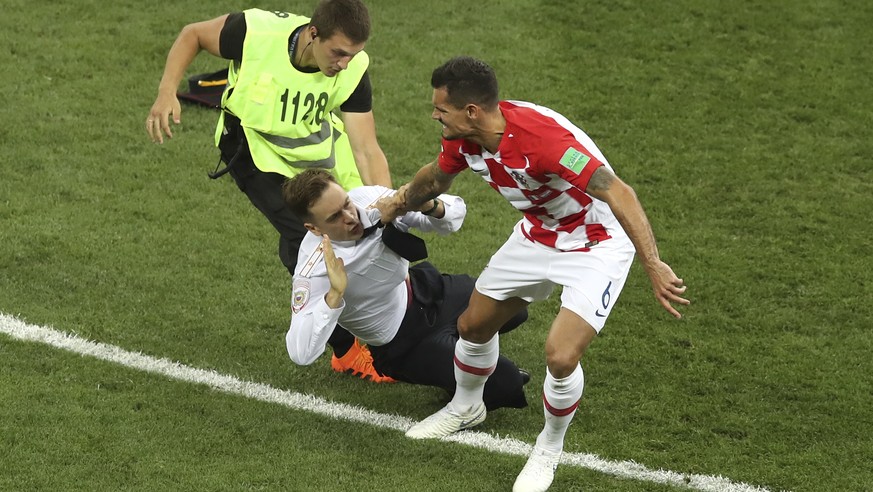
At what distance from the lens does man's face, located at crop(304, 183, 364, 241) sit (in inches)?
226

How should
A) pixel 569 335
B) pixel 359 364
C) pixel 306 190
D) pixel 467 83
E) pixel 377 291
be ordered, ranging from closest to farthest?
1. pixel 467 83
2. pixel 569 335
3. pixel 306 190
4. pixel 377 291
5. pixel 359 364

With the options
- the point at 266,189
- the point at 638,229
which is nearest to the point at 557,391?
the point at 638,229

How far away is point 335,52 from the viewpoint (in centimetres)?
608

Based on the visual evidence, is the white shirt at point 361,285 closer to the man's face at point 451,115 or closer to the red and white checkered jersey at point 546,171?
the red and white checkered jersey at point 546,171

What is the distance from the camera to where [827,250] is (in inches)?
318

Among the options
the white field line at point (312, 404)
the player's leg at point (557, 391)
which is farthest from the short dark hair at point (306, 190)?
the player's leg at point (557, 391)

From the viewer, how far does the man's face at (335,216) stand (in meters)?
5.74

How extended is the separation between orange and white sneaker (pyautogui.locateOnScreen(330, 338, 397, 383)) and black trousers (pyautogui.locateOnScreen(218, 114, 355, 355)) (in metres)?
0.08

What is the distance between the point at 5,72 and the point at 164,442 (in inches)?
208

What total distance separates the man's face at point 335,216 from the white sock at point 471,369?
765mm

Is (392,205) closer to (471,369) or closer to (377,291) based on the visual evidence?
(377,291)

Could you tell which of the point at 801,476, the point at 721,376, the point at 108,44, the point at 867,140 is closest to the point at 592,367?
the point at 721,376

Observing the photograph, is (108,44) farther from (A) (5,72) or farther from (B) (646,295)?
(B) (646,295)

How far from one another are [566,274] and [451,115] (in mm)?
893
